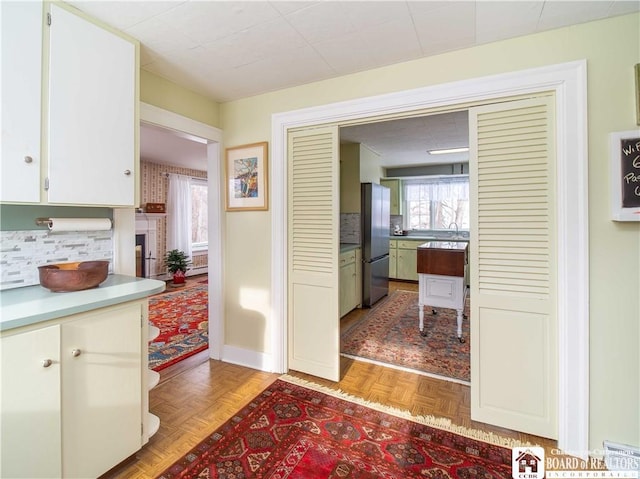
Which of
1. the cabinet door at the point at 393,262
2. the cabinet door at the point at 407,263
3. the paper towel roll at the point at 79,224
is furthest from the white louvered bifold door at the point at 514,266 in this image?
the cabinet door at the point at 393,262

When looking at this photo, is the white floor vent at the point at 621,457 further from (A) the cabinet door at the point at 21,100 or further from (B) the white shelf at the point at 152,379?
(A) the cabinet door at the point at 21,100

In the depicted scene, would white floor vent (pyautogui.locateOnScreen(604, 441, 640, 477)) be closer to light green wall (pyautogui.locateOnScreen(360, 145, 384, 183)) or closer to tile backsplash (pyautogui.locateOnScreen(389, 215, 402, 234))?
light green wall (pyautogui.locateOnScreen(360, 145, 384, 183))

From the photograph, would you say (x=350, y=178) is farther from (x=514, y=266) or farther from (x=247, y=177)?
(x=514, y=266)

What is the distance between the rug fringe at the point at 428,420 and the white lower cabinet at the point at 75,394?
1.22 metres

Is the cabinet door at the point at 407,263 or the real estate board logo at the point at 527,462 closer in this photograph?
the real estate board logo at the point at 527,462

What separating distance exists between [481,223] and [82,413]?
93.6 inches

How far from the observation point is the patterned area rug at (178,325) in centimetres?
298

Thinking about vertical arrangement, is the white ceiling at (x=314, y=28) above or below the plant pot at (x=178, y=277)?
above

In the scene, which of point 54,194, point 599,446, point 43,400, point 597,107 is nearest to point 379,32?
point 597,107

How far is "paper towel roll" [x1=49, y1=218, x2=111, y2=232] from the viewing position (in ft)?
5.36

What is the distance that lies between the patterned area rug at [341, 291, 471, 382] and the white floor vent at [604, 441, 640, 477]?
3.08ft

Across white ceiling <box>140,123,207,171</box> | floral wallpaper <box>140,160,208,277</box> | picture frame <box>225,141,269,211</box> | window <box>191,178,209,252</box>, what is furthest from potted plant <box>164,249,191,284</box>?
picture frame <box>225,141,269,211</box>

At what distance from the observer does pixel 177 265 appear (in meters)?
6.22

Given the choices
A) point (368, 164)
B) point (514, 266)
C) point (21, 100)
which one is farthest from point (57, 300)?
point (368, 164)
